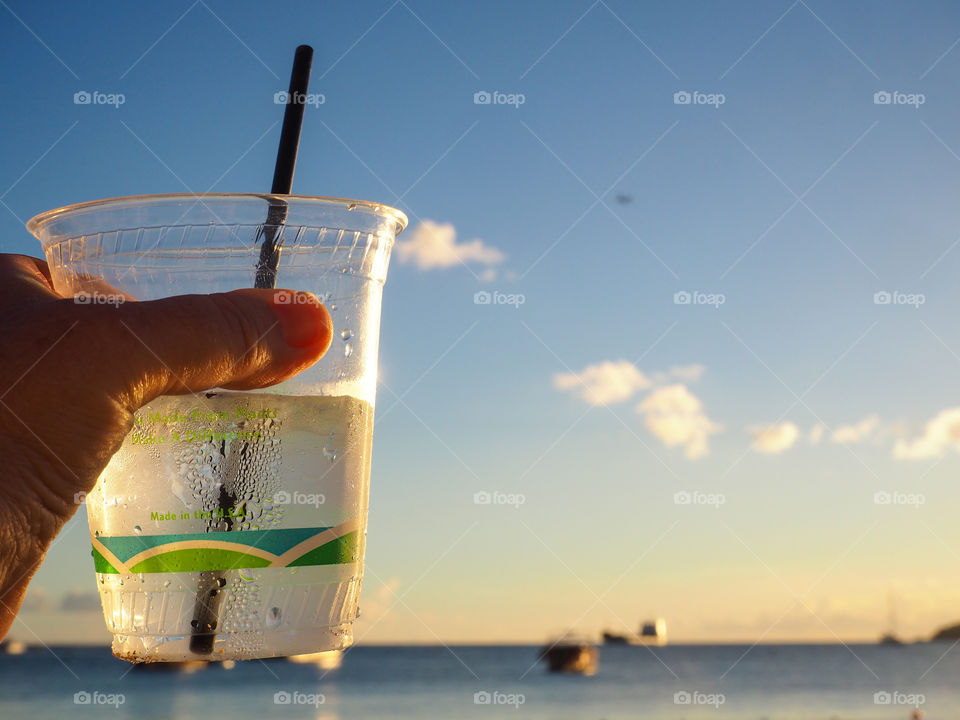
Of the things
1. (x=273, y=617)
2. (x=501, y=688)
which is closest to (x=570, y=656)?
(x=501, y=688)

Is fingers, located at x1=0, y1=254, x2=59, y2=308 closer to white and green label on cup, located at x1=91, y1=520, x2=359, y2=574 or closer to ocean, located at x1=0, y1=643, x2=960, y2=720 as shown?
white and green label on cup, located at x1=91, y1=520, x2=359, y2=574

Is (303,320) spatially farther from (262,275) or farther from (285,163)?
(285,163)

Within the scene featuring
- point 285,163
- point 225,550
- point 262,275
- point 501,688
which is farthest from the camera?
point 501,688

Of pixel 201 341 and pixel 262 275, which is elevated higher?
pixel 262 275

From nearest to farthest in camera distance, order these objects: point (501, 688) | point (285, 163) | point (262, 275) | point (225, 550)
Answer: point (225, 550)
point (262, 275)
point (285, 163)
point (501, 688)

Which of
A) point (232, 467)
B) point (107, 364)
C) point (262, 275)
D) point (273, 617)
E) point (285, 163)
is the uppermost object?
point (285, 163)

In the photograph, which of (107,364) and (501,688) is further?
(501,688)

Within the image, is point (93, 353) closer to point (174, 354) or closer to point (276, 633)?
point (174, 354)

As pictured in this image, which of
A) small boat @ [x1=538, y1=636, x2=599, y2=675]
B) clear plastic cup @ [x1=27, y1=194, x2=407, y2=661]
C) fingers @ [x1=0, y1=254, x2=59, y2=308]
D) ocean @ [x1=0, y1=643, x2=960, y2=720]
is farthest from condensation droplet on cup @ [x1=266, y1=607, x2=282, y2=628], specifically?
small boat @ [x1=538, y1=636, x2=599, y2=675]
